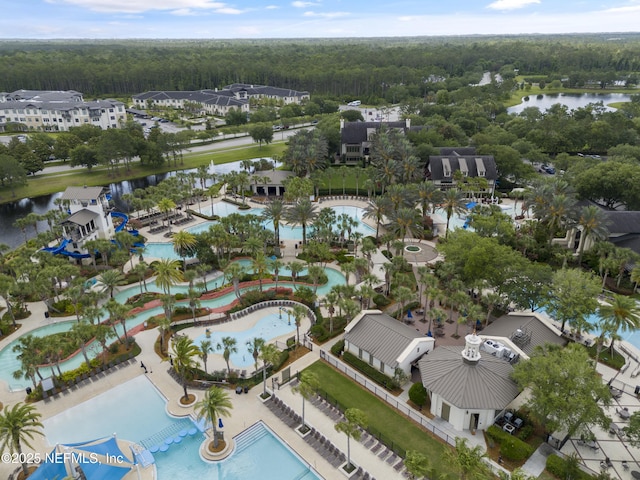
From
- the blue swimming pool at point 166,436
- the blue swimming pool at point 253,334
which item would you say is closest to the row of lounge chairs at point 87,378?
the blue swimming pool at point 166,436

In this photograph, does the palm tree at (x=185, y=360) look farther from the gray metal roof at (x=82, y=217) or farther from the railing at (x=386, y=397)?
the gray metal roof at (x=82, y=217)

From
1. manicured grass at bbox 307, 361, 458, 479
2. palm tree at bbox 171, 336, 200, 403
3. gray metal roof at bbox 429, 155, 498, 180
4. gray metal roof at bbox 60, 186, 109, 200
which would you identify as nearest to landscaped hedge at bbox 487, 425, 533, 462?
manicured grass at bbox 307, 361, 458, 479

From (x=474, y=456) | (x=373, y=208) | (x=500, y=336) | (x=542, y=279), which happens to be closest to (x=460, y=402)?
(x=474, y=456)

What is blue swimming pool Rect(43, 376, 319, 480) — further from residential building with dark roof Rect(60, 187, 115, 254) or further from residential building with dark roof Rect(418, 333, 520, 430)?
residential building with dark roof Rect(60, 187, 115, 254)

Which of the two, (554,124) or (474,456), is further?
(554,124)

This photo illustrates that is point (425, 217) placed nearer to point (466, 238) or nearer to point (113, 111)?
point (466, 238)

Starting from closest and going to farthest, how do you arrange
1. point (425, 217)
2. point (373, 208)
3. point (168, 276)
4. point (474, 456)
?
point (474, 456), point (168, 276), point (373, 208), point (425, 217)
